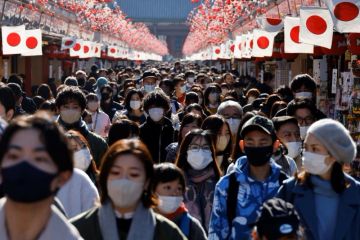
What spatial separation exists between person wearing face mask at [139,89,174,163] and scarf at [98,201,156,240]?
508 centimetres

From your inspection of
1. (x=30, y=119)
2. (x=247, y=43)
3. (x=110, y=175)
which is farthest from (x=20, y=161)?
(x=247, y=43)

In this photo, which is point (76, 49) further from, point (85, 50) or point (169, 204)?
point (169, 204)

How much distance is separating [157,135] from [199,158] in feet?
9.94

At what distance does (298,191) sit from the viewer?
16.5 feet

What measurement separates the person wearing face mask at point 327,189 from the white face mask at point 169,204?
654 mm

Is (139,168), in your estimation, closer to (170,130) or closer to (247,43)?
(170,130)

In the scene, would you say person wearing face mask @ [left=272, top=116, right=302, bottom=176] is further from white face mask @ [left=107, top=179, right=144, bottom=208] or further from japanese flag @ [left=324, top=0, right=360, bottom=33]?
white face mask @ [left=107, top=179, right=144, bottom=208]

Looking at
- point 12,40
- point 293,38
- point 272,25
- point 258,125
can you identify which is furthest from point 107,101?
point 258,125

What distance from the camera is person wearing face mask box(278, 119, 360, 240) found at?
4.99 m

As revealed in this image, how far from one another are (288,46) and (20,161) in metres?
11.0

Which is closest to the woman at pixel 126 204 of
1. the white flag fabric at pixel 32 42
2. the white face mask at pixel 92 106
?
the white face mask at pixel 92 106

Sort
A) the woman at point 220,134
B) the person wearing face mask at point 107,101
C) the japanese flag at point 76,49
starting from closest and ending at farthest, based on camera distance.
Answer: the woman at point 220,134, the person wearing face mask at point 107,101, the japanese flag at point 76,49

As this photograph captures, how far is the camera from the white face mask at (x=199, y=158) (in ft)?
21.6

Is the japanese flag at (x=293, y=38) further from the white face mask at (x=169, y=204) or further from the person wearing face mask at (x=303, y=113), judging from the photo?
the white face mask at (x=169, y=204)
